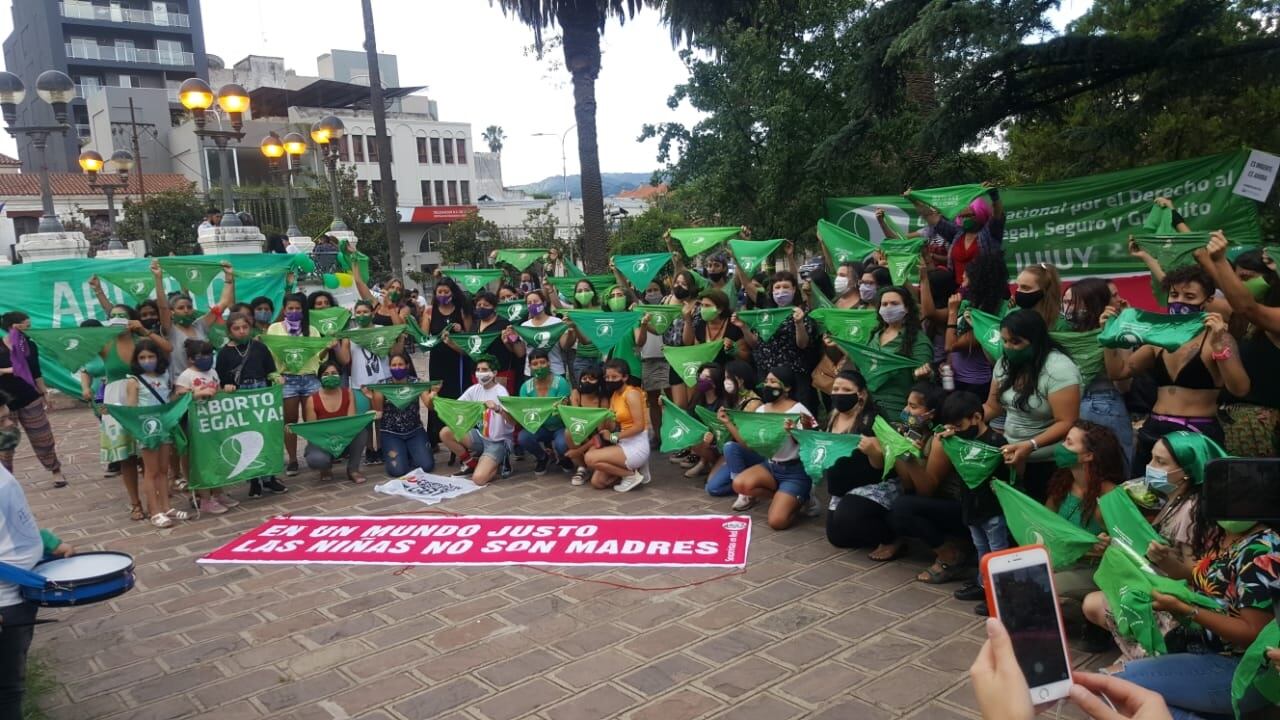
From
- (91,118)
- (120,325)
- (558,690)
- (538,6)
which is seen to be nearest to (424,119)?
(91,118)

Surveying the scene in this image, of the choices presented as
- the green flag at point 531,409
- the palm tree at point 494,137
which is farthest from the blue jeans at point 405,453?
the palm tree at point 494,137

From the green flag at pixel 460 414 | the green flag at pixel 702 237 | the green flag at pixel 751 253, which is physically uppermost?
the green flag at pixel 702 237

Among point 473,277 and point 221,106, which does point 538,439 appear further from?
point 221,106

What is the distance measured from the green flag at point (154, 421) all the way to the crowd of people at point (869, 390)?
19 cm

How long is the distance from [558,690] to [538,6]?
11317 millimetres

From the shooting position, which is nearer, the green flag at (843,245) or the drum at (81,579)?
the drum at (81,579)

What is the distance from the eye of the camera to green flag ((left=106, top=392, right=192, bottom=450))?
7.56 metres

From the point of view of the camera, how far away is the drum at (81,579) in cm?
383

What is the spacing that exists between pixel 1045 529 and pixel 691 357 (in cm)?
430

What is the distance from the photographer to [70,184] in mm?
43469

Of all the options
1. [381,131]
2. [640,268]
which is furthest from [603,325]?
[381,131]

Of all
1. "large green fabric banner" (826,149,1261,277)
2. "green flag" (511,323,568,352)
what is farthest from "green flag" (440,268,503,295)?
"large green fabric banner" (826,149,1261,277)

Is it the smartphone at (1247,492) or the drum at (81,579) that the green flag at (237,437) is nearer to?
the drum at (81,579)

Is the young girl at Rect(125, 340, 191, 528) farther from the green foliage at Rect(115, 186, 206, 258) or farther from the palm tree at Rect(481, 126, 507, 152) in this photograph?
the palm tree at Rect(481, 126, 507, 152)
